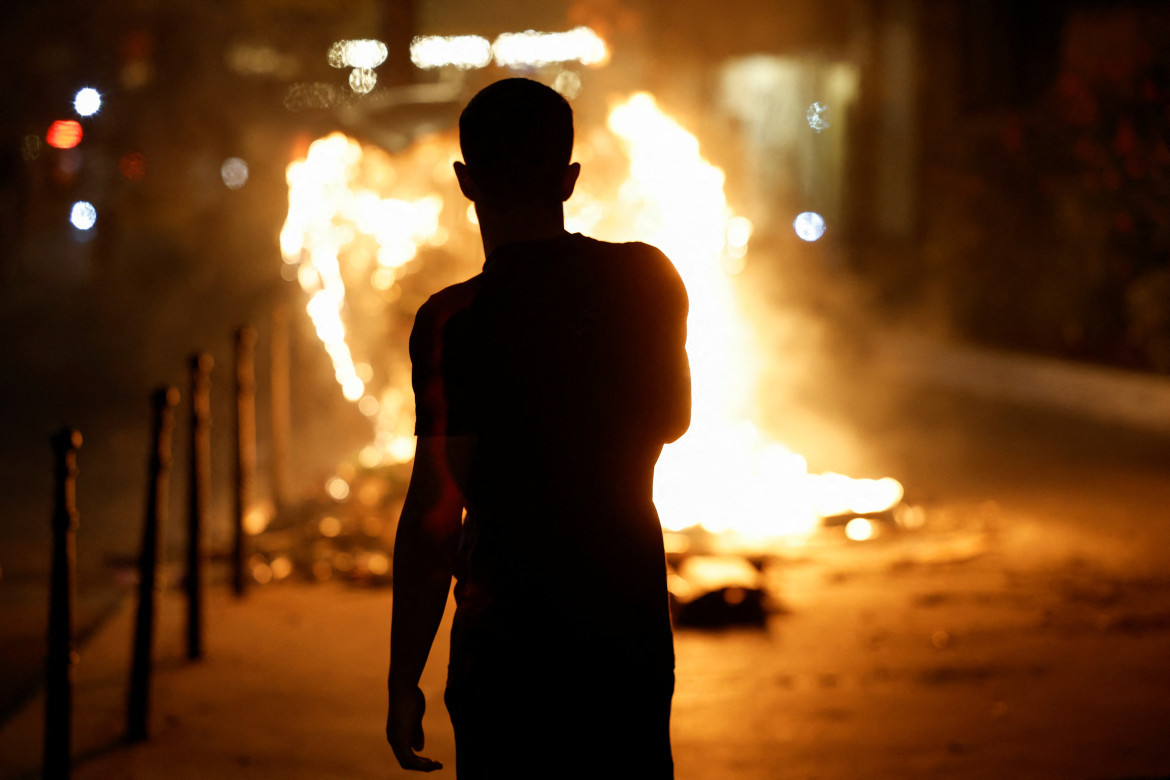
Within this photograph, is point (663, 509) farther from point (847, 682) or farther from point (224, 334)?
point (224, 334)

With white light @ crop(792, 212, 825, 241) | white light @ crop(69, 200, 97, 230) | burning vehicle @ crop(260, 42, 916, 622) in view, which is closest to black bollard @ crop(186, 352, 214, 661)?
burning vehicle @ crop(260, 42, 916, 622)

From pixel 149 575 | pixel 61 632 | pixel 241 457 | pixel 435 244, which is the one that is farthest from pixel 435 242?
pixel 61 632

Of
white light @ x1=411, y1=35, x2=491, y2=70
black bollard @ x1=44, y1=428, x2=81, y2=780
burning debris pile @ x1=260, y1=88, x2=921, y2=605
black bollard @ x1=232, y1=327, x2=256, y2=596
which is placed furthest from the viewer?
white light @ x1=411, y1=35, x2=491, y2=70

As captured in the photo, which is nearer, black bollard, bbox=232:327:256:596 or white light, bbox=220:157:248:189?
black bollard, bbox=232:327:256:596

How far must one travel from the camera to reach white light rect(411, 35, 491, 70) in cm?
1534

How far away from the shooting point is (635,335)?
79.5 inches

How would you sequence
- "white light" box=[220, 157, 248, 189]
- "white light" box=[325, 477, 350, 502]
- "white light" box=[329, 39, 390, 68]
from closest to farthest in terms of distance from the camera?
"white light" box=[325, 477, 350, 502] → "white light" box=[329, 39, 390, 68] → "white light" box=[220, 157, 248, 189]

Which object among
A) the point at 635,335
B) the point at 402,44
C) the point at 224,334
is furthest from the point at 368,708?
the point at 224,334

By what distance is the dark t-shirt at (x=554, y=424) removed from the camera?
197 cm

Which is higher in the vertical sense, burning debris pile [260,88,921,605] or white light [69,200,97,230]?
white light [69,200,97,230]

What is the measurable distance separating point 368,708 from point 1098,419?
977 cm

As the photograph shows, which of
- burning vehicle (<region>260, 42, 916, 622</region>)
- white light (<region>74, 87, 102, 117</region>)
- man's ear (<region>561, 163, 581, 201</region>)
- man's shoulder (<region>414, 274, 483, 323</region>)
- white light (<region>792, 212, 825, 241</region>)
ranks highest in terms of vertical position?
white light (<region>74, 87, 102, 117</region>)

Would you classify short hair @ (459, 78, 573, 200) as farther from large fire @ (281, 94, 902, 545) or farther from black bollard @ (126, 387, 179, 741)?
large fire @ (281, 94, 902, 545)

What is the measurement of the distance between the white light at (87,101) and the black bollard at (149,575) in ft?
57.5
